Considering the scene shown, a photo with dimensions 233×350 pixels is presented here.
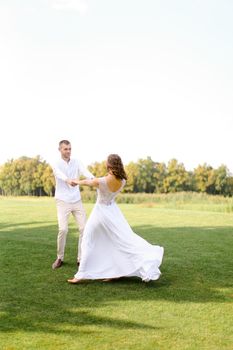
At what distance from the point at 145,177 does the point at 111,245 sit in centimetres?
7701

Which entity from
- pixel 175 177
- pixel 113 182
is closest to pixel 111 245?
pixel 113 182

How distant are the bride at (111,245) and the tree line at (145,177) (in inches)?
2822

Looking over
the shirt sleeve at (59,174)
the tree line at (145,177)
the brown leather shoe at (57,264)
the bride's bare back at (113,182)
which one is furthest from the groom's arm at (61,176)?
the tree line at (145,177)

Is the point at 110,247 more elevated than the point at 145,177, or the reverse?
the point at 145,177

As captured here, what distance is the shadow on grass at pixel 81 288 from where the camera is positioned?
20.3ft

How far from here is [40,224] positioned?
1866 centimetres

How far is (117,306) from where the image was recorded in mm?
6789

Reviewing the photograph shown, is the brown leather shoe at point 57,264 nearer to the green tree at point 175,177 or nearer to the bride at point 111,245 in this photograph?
the bride at point 111,245

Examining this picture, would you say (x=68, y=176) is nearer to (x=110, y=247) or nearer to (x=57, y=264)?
(x=57, y=264)

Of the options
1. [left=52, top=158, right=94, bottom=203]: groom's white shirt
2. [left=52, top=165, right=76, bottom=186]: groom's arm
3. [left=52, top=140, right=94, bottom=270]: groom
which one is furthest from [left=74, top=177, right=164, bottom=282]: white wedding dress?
[left=52, top=158, right=94, bottom=203]: groom's white shirt

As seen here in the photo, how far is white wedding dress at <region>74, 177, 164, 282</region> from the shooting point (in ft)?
26.7

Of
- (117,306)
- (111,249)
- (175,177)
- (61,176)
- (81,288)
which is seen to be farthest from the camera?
(175,177)

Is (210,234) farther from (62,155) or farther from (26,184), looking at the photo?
(26,184)

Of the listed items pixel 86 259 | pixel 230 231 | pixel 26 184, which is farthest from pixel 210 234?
pixel 26 184
